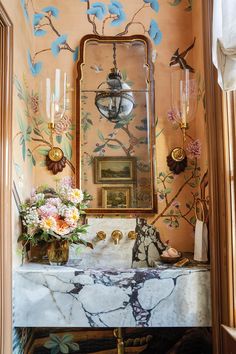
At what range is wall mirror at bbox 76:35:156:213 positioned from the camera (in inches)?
70.9

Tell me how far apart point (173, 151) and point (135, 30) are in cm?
77

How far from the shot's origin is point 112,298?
4.72ft

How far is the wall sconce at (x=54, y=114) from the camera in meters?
1.73

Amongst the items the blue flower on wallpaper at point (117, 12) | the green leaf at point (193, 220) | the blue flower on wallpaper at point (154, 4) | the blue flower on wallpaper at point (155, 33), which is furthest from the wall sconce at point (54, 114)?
the green leaf at point (193, 220)

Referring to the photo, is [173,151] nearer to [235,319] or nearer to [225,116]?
[225,116]

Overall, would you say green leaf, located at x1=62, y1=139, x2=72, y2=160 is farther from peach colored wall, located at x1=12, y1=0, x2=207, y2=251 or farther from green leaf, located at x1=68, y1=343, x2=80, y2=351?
green leaf, located at x1=68, y1=343, x2=80, y2=351

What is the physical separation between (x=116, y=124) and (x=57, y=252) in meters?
0.80

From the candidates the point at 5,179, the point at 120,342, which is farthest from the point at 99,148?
the point at 120,342

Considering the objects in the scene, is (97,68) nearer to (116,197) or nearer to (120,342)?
(116,197)

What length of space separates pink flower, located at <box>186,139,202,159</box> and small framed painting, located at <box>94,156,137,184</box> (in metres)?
0.32

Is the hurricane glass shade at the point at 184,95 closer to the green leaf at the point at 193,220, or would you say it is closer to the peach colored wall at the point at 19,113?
the green leaf at the point at 193,220

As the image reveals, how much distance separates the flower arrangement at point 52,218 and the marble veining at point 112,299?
18cm

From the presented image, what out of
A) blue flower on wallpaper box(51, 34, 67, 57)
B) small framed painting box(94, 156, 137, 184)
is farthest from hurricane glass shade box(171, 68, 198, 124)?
blue flower on wallpaper box(51, 34, 67, 57)

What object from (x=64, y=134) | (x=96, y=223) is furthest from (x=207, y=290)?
(x=64, y=134)
